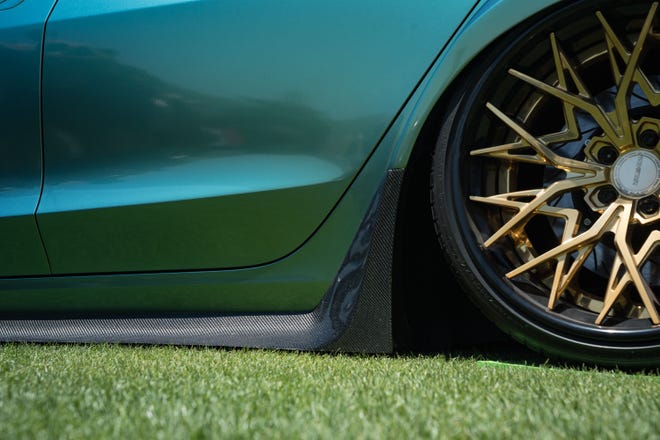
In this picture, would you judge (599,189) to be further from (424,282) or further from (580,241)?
(424,282)

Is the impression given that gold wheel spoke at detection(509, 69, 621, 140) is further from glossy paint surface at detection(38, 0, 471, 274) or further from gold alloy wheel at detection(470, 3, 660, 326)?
glossy paint surface at detection(38, 0, 471, 274)

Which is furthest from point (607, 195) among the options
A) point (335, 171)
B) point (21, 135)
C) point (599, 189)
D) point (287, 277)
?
point (21, 135)

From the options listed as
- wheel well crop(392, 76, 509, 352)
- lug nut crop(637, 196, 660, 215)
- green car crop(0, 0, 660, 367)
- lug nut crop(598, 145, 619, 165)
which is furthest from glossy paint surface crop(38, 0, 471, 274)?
lug nut crop(637, 196, 660, 215)

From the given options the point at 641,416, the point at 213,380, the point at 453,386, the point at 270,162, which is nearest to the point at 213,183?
the point at 270,162

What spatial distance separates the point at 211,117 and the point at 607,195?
106 cm

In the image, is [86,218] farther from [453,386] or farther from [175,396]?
[453,386]

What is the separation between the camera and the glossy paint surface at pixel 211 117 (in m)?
1.96

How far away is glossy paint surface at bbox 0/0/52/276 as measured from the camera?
2.32m

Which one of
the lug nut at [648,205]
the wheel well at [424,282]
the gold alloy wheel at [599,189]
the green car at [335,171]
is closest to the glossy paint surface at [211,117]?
the green car at [335,171]

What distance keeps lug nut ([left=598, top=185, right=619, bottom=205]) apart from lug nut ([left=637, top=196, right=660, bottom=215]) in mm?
61

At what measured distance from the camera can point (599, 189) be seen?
Answer: 6.08ft

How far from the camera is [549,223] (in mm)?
2043

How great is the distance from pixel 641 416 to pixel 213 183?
1.24 meters

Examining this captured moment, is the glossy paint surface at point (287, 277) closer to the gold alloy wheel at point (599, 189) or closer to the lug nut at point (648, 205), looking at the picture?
the gold alloy wheel at point (599, 189)
